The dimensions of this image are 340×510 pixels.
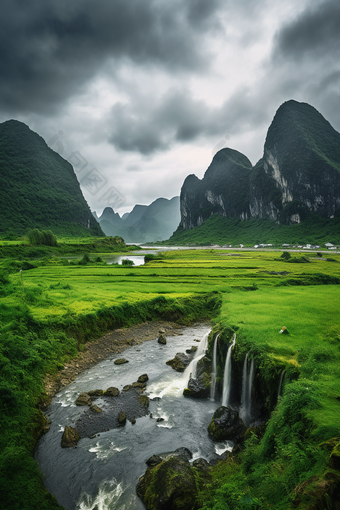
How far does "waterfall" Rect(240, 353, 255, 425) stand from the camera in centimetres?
1153

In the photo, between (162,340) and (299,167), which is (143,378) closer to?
(162,340)

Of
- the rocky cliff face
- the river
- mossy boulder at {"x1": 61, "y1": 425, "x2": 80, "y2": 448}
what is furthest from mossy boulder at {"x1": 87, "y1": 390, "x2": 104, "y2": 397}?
the rocky cliff face

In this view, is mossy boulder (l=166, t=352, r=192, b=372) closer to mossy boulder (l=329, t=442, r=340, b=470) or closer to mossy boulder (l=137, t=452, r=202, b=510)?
mossy boulder (l=137, t=452, r=202, b=510)

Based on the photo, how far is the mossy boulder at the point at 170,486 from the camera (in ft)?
24.1

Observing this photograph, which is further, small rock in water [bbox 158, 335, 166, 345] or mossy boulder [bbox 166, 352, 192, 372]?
small rock in water [bbox 158, 335, 166, 345]

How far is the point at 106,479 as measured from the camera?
8.91 meters

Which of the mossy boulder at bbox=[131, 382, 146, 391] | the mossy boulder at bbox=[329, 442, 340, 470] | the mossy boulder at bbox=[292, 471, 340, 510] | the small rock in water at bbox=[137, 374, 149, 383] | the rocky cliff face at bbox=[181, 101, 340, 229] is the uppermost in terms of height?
the rocky cliff face at bbox=[181, 101, 340, 229]

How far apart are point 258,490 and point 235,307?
575 inches

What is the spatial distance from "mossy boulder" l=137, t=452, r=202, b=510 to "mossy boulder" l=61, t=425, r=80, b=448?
3.46m

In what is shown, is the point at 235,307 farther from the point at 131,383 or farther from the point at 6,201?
the point at 6,201

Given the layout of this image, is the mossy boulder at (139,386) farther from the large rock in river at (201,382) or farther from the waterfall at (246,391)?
the waterfall at (246,391)

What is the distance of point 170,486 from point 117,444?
3.73 meters

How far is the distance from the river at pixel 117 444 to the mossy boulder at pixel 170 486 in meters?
0.50

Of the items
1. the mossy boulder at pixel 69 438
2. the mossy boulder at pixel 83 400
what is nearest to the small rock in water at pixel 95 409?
the mossy boulder at pixel 83 400
